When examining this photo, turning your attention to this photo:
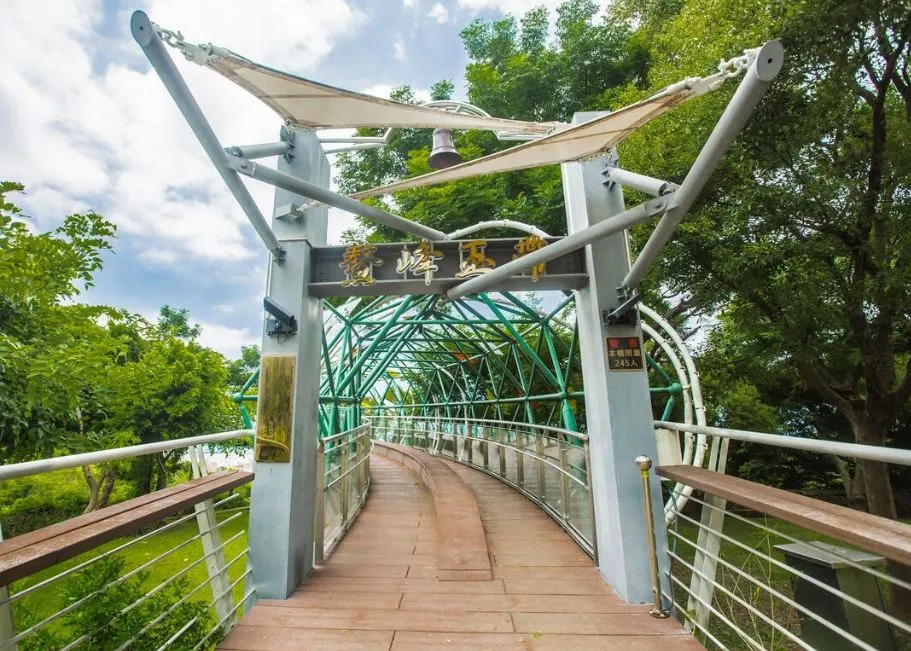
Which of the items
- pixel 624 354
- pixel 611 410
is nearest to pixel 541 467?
pixel 611 410

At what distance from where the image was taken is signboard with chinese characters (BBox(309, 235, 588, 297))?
4.44 metres

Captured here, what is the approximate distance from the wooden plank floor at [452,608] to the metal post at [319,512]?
6.5 inches

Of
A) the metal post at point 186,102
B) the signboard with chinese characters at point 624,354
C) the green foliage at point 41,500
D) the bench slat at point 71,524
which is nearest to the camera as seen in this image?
the bench slat at point 71,524

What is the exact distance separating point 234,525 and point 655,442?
23187 millimetres

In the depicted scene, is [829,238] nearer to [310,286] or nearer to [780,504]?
[780,504]

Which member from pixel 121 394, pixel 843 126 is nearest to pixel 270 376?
pixel 843 126

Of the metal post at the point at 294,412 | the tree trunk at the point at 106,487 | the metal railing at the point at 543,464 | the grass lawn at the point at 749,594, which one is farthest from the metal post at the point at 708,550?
the tree trunk at the point at 106,487

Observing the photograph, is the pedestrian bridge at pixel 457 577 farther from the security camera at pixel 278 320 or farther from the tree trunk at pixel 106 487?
the tree trunk at pixel 106 487

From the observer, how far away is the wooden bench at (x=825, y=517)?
5.21 feet

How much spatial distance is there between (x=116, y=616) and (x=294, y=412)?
6.16 feet

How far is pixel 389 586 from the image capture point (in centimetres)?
412

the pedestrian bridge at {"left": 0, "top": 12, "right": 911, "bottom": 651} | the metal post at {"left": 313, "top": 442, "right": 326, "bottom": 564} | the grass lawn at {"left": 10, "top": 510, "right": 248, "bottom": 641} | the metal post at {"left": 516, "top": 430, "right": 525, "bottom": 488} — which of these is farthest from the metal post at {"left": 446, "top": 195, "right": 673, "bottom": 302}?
the grass lawn at {"left": 10, "top": 510, "right": 248, "bottom": 641}

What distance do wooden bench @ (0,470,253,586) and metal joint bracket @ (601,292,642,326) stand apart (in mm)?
3516

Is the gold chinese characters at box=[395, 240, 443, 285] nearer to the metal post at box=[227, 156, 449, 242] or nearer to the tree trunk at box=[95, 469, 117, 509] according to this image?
the metal post at box=[227, 156, 449, 242]
